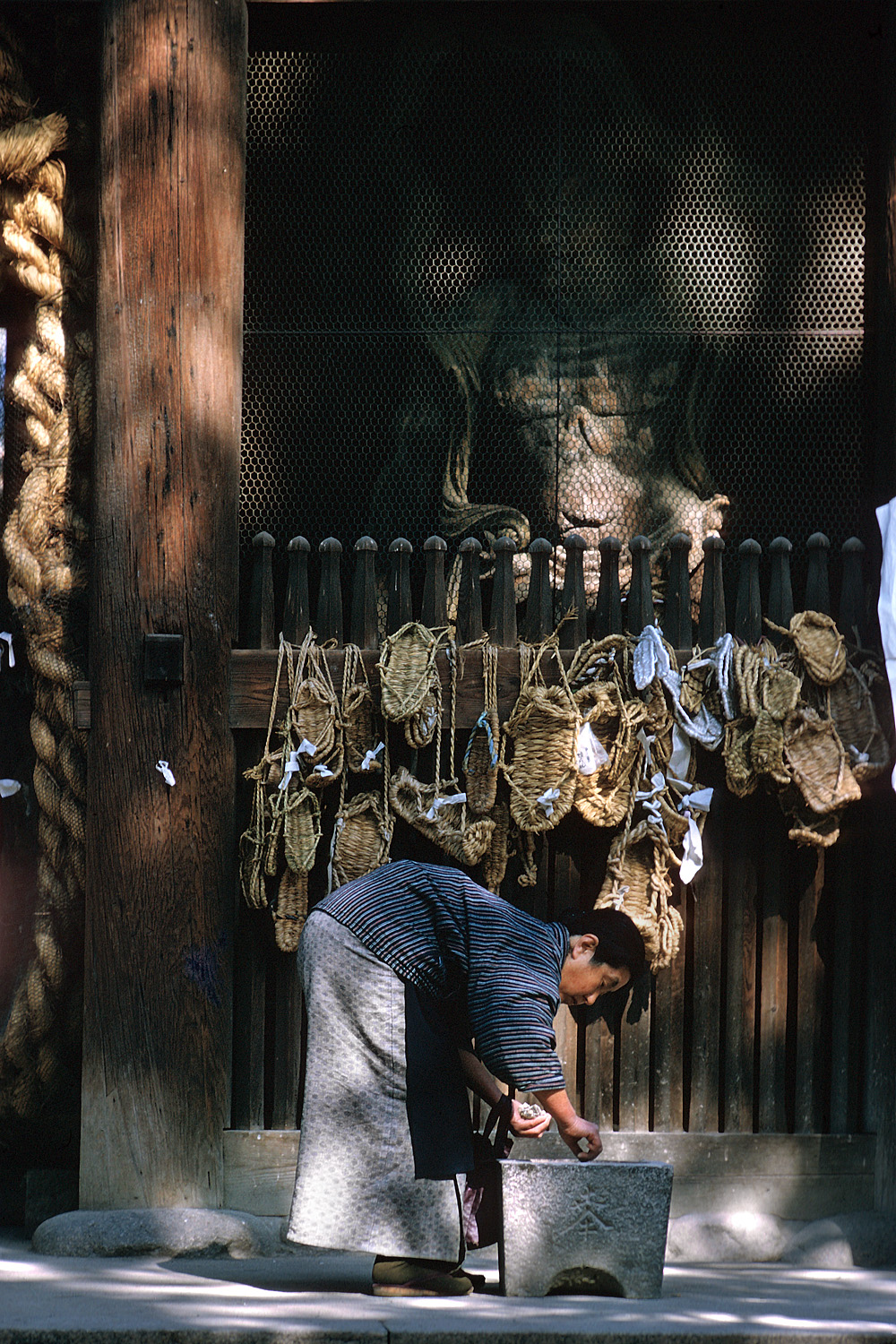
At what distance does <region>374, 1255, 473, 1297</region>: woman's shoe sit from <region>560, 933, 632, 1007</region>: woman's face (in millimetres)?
757

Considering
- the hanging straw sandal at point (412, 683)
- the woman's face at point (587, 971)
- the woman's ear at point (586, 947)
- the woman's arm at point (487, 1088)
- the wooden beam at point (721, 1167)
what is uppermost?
the hanging straw sandal at point (412, 683)

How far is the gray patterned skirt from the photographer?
3.46 meters

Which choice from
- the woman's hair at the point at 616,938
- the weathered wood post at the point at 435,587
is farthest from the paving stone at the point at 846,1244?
the weathered wood post at the point at 435,587

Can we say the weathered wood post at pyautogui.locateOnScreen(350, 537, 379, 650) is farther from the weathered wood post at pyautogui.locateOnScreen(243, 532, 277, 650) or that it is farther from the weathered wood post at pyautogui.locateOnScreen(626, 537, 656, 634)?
the weathered wood post at pyautogui.locateOnScreen(626, 537, 656, 634)

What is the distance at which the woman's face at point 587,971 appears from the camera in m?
3.63

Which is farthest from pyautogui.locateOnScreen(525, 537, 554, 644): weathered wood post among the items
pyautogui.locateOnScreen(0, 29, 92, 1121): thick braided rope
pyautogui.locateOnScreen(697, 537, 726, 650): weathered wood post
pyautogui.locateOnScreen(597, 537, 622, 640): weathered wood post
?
pyautogui.locateOnScreen(0, 29, 92, 1121): thick braided rope

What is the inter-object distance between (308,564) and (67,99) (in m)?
1.71

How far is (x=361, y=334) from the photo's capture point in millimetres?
4578

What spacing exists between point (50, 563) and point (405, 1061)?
1.99 m

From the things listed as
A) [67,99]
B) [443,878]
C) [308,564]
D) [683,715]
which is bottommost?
[443,878]

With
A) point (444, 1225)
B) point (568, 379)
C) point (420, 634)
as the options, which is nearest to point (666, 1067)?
Answer: point (444, 1225)

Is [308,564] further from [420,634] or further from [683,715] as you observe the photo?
[683,715]

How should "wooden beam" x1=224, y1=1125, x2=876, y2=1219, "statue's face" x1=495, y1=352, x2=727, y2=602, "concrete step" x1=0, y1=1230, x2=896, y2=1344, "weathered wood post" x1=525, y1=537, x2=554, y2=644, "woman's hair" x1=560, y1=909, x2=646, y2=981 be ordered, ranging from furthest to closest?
"statue's face" x1=495, y1=352, x2=727, y2=602
"weathered wood post" x1=525, y1=537, x2=554, y2=644
"wooden beam" x1=224, y1=1125, x2=876, y2=1219
"woman's hair" x1=560, y1=909, x2=646, y2=981
"concrete step" x1=0, y1=1230, x2=896, y2=1344

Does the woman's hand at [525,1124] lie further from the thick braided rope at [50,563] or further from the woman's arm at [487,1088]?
the thick braided rope at [50,563]
